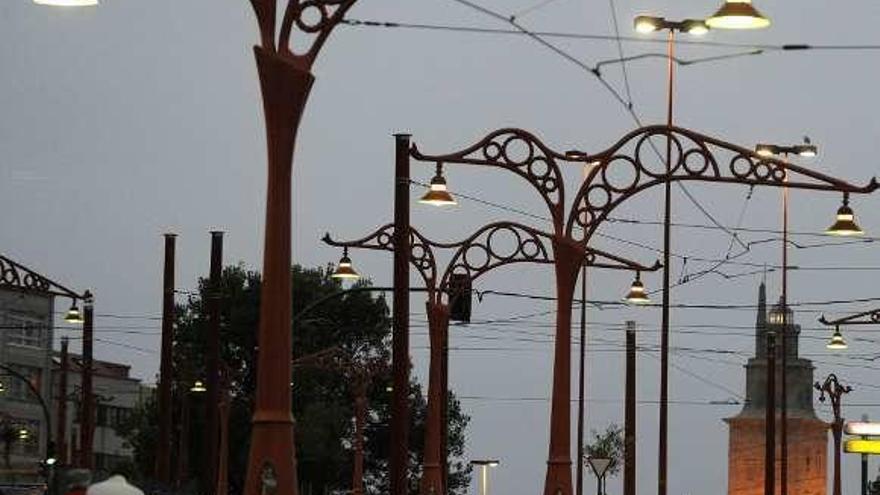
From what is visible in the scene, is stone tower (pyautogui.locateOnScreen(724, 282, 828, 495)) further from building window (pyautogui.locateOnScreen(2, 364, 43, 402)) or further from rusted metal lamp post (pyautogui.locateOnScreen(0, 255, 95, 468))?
rusted metal lamp post (pyautogui.locateOnScreen(0, 255, 95, 468))

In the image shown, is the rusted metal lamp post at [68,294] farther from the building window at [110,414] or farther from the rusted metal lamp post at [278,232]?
the building window at [110,414]

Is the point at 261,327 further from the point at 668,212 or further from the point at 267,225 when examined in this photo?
the point at 668,212

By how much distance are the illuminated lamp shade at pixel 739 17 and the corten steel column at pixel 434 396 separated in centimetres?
2178

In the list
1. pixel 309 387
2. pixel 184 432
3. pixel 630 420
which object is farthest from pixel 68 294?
pixel 309 387

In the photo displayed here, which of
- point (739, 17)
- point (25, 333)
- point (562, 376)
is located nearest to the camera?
point (739, 17)

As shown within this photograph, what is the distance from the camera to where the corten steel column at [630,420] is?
69.4 metres

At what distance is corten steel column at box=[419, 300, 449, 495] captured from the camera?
5738 centimetres

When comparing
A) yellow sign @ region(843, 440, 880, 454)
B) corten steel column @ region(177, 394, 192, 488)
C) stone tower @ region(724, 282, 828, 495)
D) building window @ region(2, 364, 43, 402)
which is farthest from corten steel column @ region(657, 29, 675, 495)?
stone tower @ region(724, 282, 828, 495)

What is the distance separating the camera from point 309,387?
123625mm

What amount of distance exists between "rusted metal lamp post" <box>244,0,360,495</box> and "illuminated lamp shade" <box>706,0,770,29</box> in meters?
8.76

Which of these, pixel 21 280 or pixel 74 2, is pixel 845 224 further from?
pixel 74 2

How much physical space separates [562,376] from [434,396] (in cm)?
1325

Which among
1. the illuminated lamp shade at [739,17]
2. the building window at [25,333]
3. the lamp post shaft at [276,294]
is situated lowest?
the lamp post shaft at [276,294]

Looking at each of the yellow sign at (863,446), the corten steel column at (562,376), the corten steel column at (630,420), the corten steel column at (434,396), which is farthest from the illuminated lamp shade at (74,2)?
the yellow sign at (863,446)
